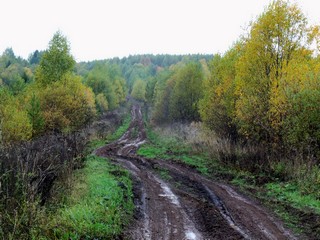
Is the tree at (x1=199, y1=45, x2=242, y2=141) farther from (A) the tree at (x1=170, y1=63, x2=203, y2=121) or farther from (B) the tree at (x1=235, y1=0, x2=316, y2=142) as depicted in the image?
(A) the tree at (x1=170, y1=63, x2=203, y2=121)

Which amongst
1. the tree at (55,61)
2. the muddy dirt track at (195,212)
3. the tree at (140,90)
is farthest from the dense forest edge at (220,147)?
the tree at (140,90)

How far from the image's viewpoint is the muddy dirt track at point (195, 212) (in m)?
9.67

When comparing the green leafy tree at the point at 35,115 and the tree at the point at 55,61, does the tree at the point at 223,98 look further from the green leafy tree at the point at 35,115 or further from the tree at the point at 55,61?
the tree at the point at 55,61

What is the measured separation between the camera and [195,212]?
11883mm

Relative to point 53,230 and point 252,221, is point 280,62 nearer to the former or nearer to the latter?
point 252,221

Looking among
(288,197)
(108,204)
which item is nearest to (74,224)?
(108,204)

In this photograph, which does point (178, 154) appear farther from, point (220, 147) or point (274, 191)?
point (274, 191)

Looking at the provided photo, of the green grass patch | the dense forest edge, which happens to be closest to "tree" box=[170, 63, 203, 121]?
the dense forest edge

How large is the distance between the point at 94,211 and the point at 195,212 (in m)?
3.99

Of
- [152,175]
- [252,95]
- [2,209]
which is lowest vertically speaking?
[152,175]

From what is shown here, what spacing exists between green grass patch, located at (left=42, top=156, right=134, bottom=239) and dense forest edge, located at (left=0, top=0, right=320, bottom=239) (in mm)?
42

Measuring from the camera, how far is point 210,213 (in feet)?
38.1

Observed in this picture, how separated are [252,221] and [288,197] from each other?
3.90 meters

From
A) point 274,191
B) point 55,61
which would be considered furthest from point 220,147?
point 55,61
